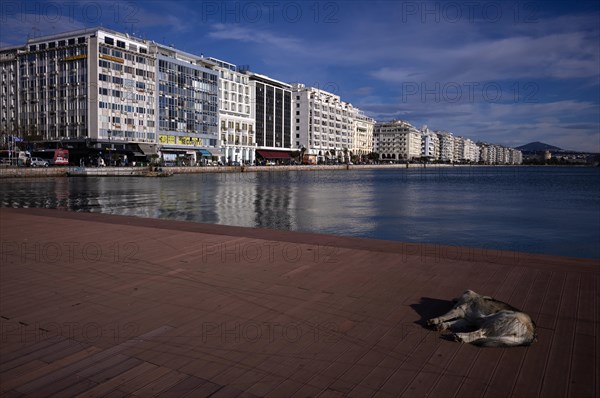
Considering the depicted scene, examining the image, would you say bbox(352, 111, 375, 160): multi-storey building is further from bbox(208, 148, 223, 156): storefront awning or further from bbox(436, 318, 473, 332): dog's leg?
bbox(436, 318, 473, 332): dog's leg

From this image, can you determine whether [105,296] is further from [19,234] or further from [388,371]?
[19,234]

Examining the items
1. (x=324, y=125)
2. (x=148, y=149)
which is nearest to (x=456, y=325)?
(x=148, y=149)

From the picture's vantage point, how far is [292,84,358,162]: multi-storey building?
14100 centimetres

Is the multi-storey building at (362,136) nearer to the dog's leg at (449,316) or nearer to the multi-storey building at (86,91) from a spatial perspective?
the multi-storey building at (86,91)

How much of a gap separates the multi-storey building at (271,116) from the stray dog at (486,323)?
368 feet

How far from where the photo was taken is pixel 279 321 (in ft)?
18.3

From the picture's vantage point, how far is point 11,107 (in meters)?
84.8

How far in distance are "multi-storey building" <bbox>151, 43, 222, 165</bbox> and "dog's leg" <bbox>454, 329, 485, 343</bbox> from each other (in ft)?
276

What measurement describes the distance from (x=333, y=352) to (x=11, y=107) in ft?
319

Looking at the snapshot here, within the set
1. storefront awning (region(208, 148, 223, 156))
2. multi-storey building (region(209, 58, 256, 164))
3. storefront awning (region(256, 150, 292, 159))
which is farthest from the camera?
storefront awning (region(256, 150, 292, 159))

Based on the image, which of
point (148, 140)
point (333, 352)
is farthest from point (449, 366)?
point (148, 140)

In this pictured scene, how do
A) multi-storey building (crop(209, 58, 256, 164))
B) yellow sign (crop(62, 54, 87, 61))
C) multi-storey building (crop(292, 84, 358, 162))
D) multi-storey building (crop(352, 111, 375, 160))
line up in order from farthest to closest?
1. multi-storey building (crop(352, 111, 375, 160))
2. multi-storey building (crop(292, 84, 358, 162))
3. multi-storey building (crop(209, 58, 256, 164))
4. yellow sign (crop(62, 54, 87, 61))

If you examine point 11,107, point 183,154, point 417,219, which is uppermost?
point 11,107

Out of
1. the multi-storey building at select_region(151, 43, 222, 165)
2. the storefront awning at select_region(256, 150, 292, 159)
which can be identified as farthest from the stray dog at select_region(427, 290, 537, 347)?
the storefront awning at select_region(256, 150, 292, 159)
